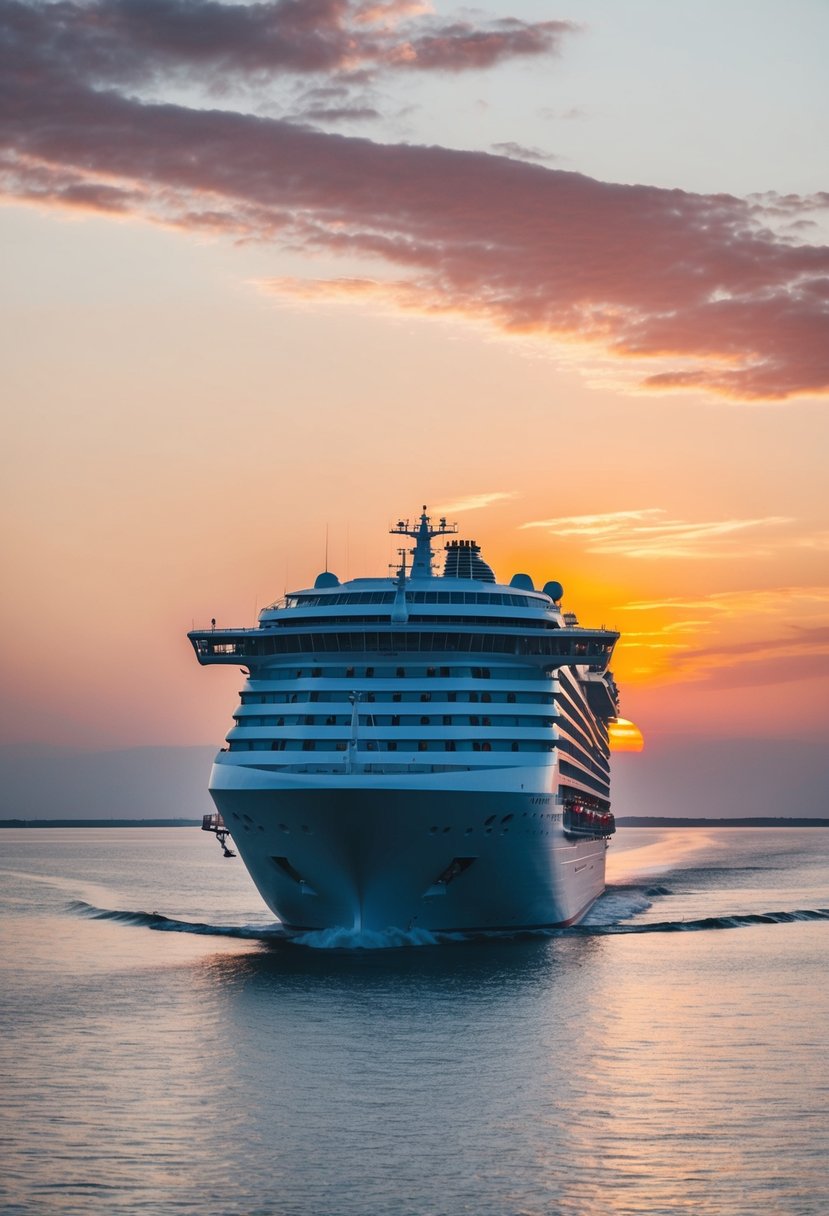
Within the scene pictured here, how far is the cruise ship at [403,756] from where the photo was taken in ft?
201

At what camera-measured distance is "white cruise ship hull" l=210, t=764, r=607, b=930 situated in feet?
198

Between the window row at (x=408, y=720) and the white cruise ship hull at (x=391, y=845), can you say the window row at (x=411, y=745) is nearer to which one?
the window row at (x=408, y=720)

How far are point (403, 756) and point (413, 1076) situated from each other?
24.0 metres

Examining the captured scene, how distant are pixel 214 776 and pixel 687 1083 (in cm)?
3127

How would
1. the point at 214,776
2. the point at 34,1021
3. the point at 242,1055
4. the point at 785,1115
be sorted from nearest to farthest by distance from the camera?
the point at 785,1115
the point at 242,1055
the point at 34,1021
the point at 214,776

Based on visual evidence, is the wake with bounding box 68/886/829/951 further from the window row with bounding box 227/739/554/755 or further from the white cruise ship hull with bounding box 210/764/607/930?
the window row with bounding box 227/739/554/755

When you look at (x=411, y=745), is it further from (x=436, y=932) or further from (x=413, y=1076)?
(x=413, y=1076)

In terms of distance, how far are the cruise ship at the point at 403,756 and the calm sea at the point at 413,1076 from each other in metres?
2.15

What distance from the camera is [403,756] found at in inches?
2532

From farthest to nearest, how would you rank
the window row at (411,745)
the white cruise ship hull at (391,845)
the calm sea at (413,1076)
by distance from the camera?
the window row at (411,745)
the white cruise ship hull at (391,845)
the calm sea at (413,1076)

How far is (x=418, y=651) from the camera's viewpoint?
67750 millimetres

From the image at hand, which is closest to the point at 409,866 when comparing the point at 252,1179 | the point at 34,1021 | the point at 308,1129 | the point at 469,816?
the point at 469,816

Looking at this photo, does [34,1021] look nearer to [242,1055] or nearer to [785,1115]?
[242,1055]

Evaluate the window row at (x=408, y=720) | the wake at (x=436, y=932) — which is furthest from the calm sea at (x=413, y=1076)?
the window row at (x=408, y=720)
